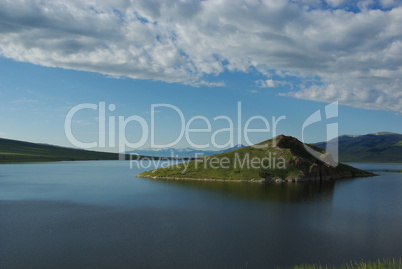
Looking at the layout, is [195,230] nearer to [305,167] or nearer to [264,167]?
[264,167]

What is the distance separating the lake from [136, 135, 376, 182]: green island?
1714 inches

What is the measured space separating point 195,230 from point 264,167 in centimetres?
9285

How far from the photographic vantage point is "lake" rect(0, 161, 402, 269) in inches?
1624

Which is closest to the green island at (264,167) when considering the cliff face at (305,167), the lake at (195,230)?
the cliff face at (305,167)

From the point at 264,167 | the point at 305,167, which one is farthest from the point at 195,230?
the point at 305,167

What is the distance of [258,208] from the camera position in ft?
250

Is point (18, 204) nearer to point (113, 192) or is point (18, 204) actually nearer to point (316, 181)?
point (113, 192)

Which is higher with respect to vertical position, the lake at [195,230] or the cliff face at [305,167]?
the cliff face at [305,167]

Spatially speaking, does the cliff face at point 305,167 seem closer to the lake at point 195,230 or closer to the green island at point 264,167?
the green island at point 264,167

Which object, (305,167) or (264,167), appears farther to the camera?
(305,167)

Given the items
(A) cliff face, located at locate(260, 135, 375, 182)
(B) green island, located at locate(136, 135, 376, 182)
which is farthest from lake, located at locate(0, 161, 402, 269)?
(B) green island, located at locate(136, 135, 376, 182)

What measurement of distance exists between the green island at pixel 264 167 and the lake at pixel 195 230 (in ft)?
143

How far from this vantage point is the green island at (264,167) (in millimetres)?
138250

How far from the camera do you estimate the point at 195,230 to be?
180ft
